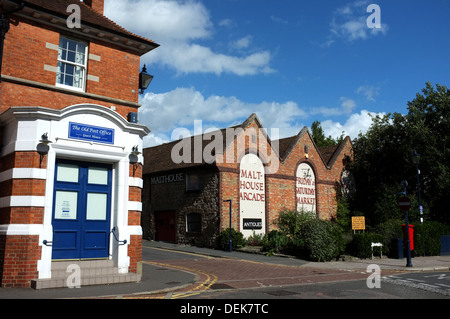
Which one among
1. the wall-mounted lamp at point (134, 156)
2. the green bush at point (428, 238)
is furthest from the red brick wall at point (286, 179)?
the wall-mounted lamp at point (134, 156)

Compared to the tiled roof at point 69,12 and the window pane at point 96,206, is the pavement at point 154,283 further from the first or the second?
the tiled roof at point 69,12

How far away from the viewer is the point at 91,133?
36.6ft

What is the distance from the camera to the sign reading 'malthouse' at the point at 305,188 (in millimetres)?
28281

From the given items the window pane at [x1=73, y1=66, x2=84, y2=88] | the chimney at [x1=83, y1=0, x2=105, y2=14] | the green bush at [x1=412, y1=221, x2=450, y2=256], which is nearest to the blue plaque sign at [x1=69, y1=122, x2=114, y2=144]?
the window pane at [x1=73, y1=66, x2=84, y2=88]

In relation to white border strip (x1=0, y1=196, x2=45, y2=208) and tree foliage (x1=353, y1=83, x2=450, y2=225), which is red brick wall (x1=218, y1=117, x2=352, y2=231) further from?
white border strip (x1=0, y1=196, x2=45, y2=208)

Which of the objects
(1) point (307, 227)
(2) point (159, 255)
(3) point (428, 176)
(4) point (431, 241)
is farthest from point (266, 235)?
(3) point (428, 176)

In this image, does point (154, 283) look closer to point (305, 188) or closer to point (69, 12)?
point (69, 12)

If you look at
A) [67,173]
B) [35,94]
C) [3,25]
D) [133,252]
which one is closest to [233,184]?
[133,252]

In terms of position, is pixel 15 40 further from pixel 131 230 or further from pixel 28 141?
pixel 131 230

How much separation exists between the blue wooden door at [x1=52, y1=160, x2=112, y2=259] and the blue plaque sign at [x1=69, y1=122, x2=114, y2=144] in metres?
0.79

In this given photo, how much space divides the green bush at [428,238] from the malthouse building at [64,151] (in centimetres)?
1798

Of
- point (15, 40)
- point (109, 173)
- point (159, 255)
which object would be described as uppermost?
point (15, 40)
